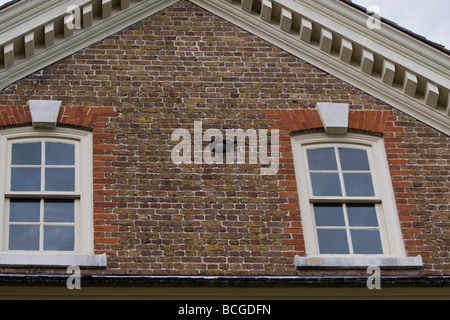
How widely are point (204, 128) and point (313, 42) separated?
7.56 ft

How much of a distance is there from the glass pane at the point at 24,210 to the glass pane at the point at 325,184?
3.76 meters

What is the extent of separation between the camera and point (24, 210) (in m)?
12.9

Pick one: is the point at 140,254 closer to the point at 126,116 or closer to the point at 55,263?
the point at 55,263

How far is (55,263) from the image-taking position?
12.2m

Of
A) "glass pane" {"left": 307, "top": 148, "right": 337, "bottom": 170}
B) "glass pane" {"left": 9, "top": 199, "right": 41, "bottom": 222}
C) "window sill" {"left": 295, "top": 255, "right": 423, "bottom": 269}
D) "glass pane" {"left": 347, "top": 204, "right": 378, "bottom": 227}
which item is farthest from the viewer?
"glass pane" {"left": 307, "top": 148, "right": 337, "bottom": 170}

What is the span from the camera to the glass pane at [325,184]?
13477mm

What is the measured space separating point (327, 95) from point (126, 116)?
9.74 ft

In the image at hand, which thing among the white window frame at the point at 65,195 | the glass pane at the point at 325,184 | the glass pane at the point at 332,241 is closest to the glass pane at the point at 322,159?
the glass pane at the point at 325,184

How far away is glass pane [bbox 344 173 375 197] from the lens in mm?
13548

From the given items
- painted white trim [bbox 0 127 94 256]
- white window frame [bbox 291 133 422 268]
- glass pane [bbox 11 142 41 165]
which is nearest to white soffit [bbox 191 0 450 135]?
white window frame [bbox 291 133 422 268]

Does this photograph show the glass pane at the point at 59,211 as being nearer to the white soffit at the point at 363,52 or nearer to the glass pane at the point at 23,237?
the glass pane at the point at 23,237

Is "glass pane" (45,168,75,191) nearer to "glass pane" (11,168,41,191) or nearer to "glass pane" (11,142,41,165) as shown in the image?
"glass pane" (11,168,41,191)

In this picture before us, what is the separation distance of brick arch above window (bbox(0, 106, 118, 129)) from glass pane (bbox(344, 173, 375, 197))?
134 inches
